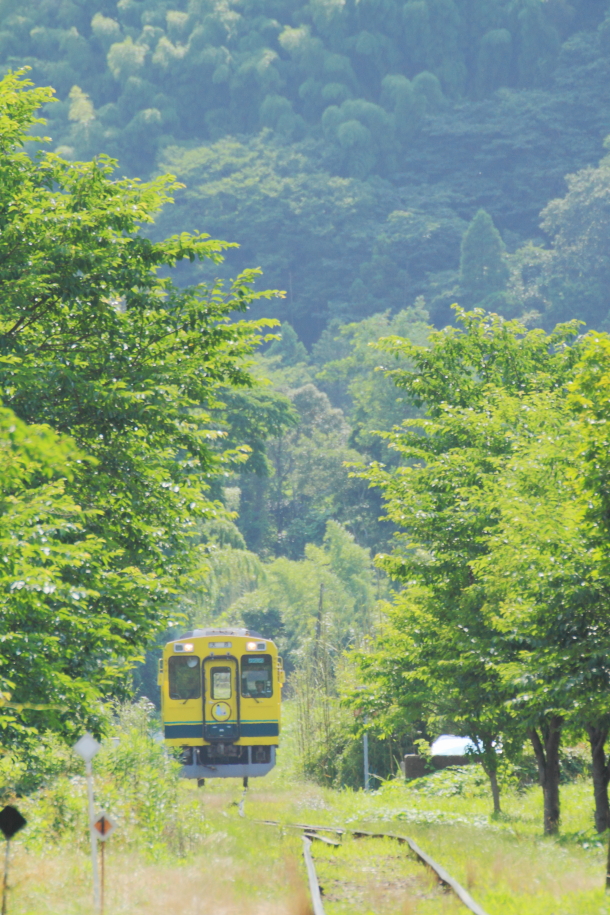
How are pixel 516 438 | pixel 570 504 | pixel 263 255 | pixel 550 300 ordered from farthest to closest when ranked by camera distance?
pixel 263 255 < pixel 550 300 < pixel 516 438 < pixel 570 504

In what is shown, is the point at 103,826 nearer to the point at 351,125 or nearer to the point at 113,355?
the point at 113,355

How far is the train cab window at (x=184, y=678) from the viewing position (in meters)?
25.8

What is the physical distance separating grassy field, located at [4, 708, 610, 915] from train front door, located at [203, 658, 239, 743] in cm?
527

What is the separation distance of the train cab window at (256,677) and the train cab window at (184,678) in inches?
41.7

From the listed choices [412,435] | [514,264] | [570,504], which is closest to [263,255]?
[514,264]

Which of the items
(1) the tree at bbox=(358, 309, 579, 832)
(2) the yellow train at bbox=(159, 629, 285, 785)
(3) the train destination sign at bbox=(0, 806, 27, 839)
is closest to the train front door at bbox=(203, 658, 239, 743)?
(2) the yellow train at bbox=(159, 629, 285, 785)

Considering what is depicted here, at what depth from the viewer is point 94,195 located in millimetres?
15883

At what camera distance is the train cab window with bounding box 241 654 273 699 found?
2617cm

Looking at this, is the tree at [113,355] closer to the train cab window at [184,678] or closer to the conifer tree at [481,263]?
the train cab window at [184,678]

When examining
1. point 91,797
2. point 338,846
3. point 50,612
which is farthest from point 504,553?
point 91,797

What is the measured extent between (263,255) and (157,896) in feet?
483

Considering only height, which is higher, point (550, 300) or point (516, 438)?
point (550, 300)

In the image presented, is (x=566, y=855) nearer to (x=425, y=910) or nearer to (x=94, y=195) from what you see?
(x=425, y=910)

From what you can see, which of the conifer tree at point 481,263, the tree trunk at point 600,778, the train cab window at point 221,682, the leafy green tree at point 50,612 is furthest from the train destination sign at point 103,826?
the conifer tree at point 481,263
